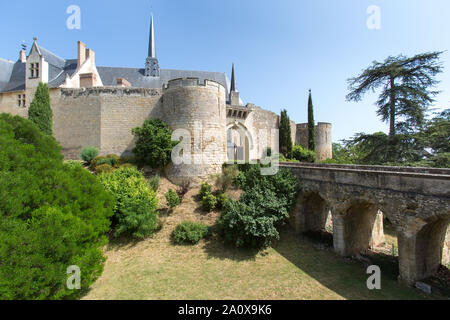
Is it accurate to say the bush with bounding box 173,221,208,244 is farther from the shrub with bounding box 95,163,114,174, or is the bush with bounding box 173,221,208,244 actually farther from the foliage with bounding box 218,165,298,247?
the shrub with bounding box 95,163,114,174

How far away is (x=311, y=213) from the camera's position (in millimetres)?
12266

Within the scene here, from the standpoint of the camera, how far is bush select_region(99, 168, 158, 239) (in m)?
9.82

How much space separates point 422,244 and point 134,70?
2893cm

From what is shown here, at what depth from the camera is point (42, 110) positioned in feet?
53.6

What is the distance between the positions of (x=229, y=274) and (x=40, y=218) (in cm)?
661

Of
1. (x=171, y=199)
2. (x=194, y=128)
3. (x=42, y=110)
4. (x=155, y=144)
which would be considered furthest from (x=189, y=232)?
(x=42, y=110)

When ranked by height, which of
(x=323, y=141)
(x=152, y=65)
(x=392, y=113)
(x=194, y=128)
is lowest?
(x=194, y=128)

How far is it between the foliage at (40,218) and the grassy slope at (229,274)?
1.58 m

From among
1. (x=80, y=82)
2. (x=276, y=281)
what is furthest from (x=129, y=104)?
(x=276, y=281)

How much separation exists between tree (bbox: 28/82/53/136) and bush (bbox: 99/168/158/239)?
972cm

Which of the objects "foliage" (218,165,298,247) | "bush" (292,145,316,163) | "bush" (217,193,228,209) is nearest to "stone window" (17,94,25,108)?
"bush" (217,193,228,209)

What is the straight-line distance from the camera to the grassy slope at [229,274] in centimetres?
711

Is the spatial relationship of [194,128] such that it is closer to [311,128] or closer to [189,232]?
[189,232]
